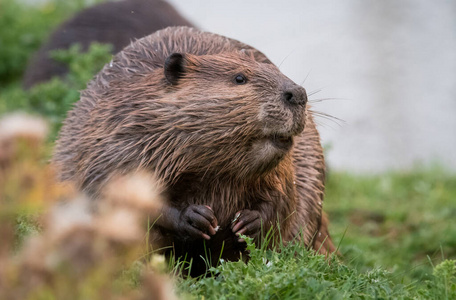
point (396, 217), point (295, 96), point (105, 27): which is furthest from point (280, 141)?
point (105, 27)

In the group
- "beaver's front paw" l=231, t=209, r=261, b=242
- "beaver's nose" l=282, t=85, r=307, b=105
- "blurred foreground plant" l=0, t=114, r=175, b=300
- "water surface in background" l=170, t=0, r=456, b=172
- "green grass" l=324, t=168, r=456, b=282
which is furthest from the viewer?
"water surface in background" l=170, t=0, r=456, b=172

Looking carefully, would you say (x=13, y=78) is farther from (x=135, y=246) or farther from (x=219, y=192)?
(x=135, y=246)

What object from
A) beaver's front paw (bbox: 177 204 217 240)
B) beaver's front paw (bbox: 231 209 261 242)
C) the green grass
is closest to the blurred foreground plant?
beaver's front paw (bbox: 177 204 217 240)

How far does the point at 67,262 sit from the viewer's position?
150 cm

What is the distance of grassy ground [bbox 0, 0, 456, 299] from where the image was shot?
8.41ft

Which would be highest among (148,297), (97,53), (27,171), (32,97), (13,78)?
(27,171)

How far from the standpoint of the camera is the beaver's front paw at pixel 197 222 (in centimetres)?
308

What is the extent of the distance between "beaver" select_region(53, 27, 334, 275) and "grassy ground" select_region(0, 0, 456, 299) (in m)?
0.33

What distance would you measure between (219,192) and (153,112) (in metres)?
0.42

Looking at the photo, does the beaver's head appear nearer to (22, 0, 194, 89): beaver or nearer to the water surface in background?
(22, 0, 194, 89): beaver

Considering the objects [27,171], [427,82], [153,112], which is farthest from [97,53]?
[427,82]

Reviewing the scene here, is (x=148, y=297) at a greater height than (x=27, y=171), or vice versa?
(x=27, y=171)

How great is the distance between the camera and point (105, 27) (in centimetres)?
571

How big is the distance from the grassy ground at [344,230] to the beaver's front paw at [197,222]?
0.26 metres
